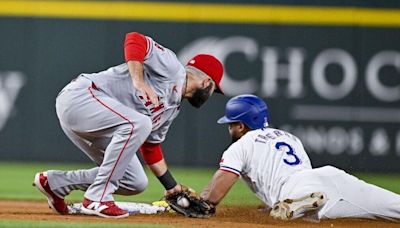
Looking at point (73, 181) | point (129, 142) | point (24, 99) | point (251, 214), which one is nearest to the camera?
point (129, 142)

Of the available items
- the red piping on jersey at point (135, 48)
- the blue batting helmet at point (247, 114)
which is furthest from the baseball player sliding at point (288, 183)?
the red piping on jersey at point (135, 48)

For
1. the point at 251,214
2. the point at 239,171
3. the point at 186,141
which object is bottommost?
the point at 186,141

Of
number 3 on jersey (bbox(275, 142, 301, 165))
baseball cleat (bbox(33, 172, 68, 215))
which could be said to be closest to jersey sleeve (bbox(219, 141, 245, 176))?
number 3 on jersey (bbox(275, 142, 301, 165))

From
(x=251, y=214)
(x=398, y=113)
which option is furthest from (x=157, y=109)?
(x=398, y=113)

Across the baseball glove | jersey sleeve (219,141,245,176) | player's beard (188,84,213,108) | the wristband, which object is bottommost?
the baseball glove

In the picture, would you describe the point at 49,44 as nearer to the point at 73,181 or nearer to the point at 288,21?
the point at 288,21

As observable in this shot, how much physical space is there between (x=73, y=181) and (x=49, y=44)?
5.38m

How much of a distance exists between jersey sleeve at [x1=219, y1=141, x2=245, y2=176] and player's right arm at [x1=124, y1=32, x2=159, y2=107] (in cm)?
52

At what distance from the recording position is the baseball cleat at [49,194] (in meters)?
6.10

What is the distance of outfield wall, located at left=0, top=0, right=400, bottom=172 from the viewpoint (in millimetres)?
11195

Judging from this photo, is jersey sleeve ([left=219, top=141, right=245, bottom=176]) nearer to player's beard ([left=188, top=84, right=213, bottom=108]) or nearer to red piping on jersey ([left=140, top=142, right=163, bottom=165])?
player's beard ([left=188, top=84, right=213, bottom=108])

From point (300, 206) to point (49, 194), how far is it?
152 centimetres

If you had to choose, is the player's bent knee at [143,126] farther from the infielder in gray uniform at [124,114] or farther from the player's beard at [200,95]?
the player's beard at [200,95]

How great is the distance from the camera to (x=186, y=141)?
11211 millimetres
